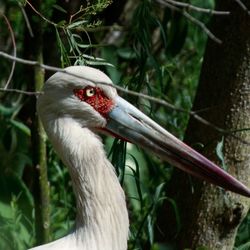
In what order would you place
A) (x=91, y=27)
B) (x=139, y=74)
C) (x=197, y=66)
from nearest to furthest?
(x=91, y=27) < (x=139, y=74) < (x=197, y=66)

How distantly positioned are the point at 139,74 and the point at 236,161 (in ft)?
2.01

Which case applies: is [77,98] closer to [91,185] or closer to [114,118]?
[114,118]

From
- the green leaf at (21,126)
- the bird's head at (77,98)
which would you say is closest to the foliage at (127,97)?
the green leaf at (21,126)

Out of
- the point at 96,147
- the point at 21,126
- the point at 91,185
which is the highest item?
the point at 96,147

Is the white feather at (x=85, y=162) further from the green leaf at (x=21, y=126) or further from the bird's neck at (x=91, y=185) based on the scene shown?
the green leaf at (x=21, y=126)

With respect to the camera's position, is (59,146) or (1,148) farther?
(1,148)

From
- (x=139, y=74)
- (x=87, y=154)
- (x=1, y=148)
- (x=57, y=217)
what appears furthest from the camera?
(x=1, y=148)

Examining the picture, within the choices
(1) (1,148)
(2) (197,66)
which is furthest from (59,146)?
(2) (197,66)

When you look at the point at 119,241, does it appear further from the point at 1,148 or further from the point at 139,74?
the point at 1,148

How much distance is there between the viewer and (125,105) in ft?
13.6

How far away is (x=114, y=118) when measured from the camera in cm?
415

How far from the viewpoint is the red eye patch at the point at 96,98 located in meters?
4.09

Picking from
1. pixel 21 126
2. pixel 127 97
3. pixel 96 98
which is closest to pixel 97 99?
pixel 96 98

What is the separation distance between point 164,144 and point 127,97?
3.44 ft
